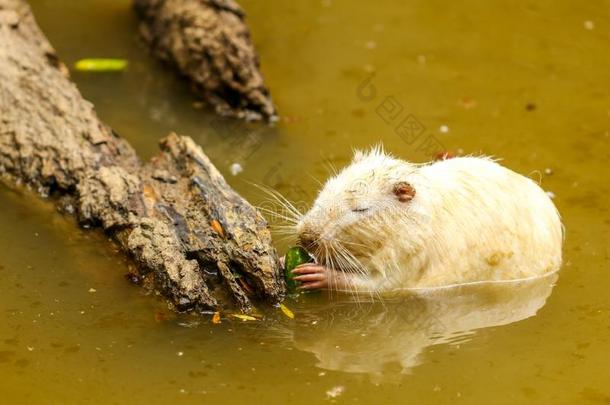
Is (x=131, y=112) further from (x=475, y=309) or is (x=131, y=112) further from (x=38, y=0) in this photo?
(x=475, y=309)

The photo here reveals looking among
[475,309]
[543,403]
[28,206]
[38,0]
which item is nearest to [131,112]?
[28,206]

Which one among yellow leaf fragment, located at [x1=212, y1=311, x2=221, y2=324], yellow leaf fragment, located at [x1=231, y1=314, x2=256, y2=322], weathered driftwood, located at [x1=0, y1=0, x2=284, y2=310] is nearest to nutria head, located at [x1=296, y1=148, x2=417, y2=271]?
weathered driftwood, located at [x1=0, y1=0, x2=284, y2=310]

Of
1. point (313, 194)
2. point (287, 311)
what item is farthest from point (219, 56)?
point (287, 311)

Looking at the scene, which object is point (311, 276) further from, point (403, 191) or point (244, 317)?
point (403, 191)

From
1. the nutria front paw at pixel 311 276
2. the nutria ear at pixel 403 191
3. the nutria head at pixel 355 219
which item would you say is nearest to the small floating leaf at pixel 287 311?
the nutria front paw at pixel 311 276

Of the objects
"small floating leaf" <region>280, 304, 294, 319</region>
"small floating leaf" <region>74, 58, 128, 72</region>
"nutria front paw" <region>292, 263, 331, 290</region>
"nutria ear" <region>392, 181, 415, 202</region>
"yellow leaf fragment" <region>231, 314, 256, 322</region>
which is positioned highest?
"small floating leaf" <region>74, 58, 128, 72</region>

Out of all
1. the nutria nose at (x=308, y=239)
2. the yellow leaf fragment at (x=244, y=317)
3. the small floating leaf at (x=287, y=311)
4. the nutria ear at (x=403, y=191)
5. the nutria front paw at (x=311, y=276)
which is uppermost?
the nutria ear at (x=403, y=191)

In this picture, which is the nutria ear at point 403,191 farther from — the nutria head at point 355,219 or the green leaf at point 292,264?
the green leaf at point 292,264

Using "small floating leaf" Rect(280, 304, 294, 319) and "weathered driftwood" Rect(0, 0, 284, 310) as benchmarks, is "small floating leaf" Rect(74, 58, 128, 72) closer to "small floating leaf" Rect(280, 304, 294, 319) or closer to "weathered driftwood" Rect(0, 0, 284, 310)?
"weathered driftwood" Rect(0, 0, 284, 310)
